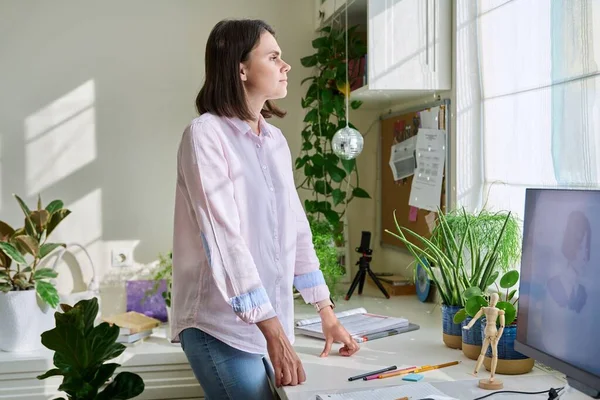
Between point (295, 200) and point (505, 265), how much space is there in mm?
579

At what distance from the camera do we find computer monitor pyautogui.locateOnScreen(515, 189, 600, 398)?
121 centimetres

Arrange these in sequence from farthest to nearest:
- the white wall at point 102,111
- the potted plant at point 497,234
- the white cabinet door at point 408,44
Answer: the white wall at point 102,111 < the white cabinet door at point 408,44 < the potted plant at point 497,234

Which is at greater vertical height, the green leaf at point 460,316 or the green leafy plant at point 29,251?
the green leafy plant at point 29,251

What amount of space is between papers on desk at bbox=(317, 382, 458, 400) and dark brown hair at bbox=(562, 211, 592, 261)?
0.35 m

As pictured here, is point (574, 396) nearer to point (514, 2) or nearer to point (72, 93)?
point (514, 2)

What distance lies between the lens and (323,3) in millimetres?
2871

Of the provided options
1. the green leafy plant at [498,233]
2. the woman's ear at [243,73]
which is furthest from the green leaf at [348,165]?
the woman's ear at [243,73]

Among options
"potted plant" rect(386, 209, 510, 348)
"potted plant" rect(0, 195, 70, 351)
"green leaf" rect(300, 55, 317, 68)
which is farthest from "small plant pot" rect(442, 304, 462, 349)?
"green leaf" rect(300, 55, 317, 68)

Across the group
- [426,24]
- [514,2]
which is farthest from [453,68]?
[514,2]

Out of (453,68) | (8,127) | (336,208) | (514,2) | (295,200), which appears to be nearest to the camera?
(295,200)

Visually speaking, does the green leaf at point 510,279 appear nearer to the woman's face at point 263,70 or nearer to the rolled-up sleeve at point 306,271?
the rolled-up sleeve at point 306,271

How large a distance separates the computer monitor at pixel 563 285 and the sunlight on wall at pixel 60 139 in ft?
6.16

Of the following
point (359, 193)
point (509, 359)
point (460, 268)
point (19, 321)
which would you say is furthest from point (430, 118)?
point (19, 321)

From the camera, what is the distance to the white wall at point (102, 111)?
2.78 m
